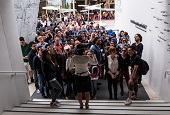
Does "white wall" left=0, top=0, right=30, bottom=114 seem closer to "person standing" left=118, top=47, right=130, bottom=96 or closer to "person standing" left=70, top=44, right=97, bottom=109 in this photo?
"person standing" left=70, top=44, right=97, bottom=109

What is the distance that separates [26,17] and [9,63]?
4812mm

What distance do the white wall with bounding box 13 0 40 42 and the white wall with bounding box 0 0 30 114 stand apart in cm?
352

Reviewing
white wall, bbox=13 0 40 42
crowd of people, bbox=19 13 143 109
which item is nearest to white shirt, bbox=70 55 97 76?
crowd of people, bbox=19 13 143 109

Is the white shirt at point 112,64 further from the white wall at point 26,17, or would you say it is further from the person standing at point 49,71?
the white wall at point 26,17

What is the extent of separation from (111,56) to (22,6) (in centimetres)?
472

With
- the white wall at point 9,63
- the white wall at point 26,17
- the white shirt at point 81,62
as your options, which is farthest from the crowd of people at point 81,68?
the white wall at point 26,17

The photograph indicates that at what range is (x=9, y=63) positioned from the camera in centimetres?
506

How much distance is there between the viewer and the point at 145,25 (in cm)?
898

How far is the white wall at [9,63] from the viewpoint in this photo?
464cm

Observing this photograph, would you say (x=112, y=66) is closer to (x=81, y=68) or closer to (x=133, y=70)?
(x=133, y=70)

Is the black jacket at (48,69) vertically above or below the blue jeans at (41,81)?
above

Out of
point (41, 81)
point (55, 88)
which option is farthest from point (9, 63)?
point (41, 81)

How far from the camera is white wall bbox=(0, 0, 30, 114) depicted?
4.64 metres

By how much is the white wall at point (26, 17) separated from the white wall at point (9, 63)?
3.52 m
